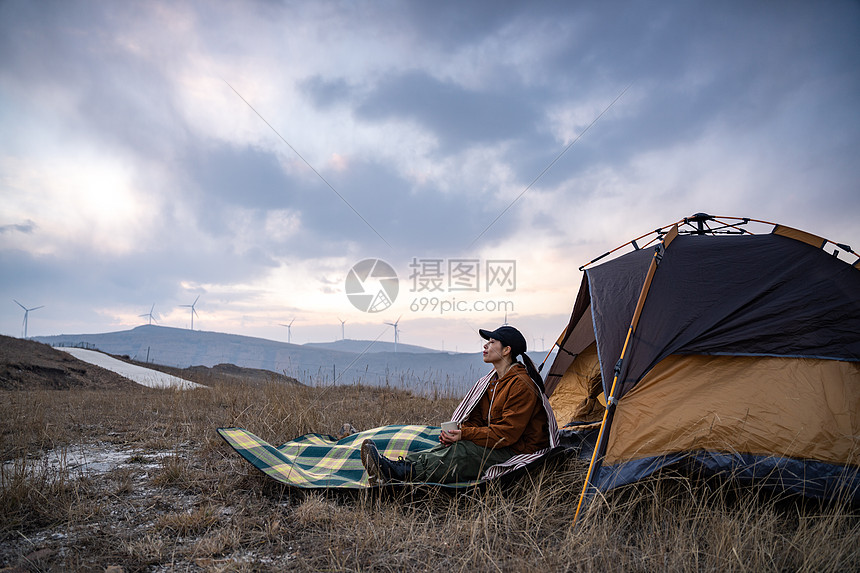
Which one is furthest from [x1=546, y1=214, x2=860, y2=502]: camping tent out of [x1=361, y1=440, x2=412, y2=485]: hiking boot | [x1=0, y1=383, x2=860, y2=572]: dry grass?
[x1=361, y1=440, x2=412, y2=485]: hiking boot

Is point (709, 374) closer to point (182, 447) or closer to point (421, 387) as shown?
point (182, 447)

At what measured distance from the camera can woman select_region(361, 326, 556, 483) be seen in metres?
3.52

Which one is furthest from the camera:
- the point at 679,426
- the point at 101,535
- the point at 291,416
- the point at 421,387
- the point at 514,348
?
the point at 421,387

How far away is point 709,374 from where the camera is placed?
3.59m

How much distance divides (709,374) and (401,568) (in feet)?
8.57

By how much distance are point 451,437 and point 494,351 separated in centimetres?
78

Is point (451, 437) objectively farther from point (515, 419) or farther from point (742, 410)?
point (742, 410)

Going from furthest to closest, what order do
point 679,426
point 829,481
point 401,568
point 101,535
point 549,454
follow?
point 549,454
point 679,426
point 829,481
point 101,535
point 401,568

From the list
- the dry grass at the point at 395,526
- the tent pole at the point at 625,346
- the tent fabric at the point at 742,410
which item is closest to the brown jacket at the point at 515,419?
the dry grass at the point at 395,526

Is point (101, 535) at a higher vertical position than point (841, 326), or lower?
lower


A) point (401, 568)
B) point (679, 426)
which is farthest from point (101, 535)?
point (679, 426)

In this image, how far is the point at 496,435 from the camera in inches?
145

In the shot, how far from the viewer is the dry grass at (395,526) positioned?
259cm

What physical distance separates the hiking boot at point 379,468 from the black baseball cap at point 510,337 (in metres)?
1.24
